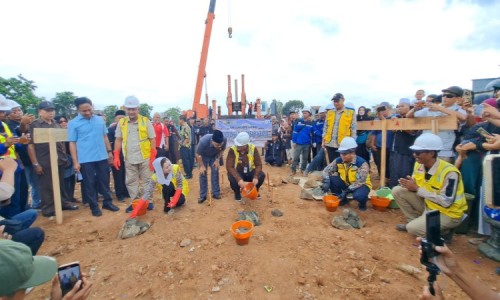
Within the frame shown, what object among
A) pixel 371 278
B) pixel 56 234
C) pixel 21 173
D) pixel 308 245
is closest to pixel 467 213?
pixel 371 278

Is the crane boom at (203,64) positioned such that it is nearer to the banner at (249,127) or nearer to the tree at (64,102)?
the banner at (249,127)

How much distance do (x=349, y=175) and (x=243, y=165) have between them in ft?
6.57

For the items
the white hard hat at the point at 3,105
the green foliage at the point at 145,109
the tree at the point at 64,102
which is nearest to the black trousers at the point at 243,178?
the white hard hat at the point at 3,105

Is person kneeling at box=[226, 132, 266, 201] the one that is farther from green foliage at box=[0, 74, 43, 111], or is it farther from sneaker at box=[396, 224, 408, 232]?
green foliage at box=[0, 74, 43, 111]

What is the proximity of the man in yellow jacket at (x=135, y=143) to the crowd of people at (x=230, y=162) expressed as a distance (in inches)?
0.7

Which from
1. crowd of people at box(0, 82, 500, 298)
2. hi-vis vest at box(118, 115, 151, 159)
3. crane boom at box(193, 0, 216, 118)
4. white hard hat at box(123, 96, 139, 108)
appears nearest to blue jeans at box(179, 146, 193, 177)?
crowd of people at box(0, 82, 500, 298)

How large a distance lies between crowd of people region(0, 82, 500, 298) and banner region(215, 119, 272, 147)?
2.49 metres

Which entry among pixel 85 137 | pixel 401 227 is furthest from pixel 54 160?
pixel 401 227

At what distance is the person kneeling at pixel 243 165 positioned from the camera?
15.6ft

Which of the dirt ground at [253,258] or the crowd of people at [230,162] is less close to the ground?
the crowd of people at [230,162]

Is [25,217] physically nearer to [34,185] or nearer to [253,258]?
[34,185]

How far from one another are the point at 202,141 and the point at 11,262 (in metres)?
3.88

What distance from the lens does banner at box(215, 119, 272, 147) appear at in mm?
7945

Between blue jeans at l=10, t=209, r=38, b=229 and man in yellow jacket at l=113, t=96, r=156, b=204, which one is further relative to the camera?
man in yellow jacket at l=113, t=96, r=156, b=204
